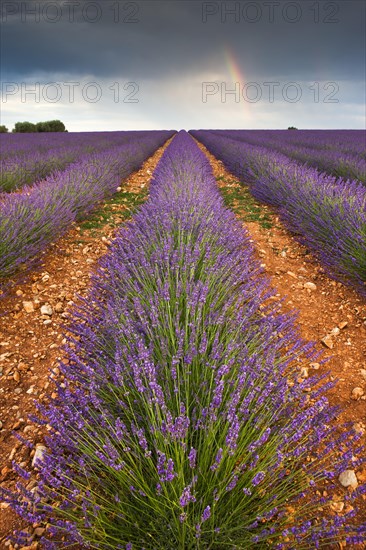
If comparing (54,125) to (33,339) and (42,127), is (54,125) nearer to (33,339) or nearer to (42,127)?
(42,127)

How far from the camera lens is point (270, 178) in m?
5.90

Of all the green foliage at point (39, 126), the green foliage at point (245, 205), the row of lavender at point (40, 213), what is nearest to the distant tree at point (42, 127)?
the green foliage at point (39, 126)

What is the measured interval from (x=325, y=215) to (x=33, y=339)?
10.1 ft

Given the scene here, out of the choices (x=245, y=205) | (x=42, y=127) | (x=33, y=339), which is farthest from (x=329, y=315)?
(x=42, y=127)

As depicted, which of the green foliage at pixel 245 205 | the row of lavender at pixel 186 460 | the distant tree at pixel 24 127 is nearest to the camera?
Answer: the row of lavender at pixel 186 460

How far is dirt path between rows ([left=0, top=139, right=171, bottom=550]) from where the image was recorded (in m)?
1.54

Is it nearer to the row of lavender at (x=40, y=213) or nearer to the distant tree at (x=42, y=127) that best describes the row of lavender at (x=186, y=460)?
the row of lavender at (x=40, y=213)

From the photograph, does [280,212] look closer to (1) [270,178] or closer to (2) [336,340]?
(1) [270,178]

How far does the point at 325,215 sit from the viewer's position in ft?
12.0

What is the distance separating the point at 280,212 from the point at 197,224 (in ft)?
7.82

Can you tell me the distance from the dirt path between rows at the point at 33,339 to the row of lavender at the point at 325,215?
2254 mm

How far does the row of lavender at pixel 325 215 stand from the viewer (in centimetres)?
291

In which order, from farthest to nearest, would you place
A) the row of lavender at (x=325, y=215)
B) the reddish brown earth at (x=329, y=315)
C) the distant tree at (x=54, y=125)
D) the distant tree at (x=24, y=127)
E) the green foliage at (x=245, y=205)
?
the distant tree at (x=54, y=125)
the distant tree at (x=24, y=127)
the green foliage at (x=245, y=205)
the row of lavender at (x=325, y=215)
the reddish brown earth at (x=329, y=315)

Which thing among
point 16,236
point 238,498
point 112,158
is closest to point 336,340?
point 238,498
